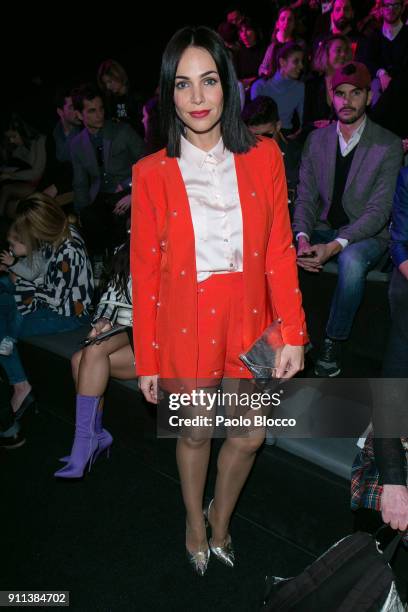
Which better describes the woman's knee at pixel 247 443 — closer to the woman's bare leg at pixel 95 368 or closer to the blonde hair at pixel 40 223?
the woman's bare leg at pixel 95 368

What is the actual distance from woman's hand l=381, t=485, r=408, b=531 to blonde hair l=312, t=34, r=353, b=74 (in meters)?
3.33

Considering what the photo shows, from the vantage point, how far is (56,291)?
2992 mm

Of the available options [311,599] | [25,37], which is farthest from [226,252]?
[25,37]

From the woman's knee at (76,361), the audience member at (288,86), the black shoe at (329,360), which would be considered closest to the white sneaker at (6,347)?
the woman's knee at (76,361)

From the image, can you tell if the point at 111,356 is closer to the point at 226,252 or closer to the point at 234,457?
the point at 234,457

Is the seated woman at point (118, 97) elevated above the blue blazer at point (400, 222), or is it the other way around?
the seated woman at point (118, 97)

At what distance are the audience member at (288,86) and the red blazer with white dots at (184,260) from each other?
310cm

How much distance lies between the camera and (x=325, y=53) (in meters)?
4.16

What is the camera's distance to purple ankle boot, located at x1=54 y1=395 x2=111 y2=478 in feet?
8.08

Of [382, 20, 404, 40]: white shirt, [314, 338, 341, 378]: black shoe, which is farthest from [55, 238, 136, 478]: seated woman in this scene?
[382, 20, 404, 40]: white shirt

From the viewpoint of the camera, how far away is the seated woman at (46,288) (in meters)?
2.93

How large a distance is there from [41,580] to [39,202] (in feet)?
5.86

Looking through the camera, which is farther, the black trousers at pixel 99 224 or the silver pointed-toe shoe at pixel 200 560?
the black trousers at pixel 99 224

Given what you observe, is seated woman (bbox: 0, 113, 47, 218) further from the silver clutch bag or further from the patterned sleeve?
the silver clutch bag
